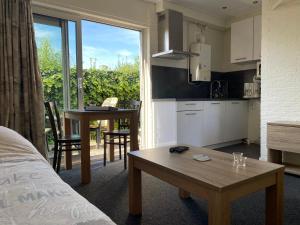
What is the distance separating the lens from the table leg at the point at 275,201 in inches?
60.4

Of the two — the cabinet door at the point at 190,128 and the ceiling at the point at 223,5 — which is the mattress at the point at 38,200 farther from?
the ceiling at the point at 223,5

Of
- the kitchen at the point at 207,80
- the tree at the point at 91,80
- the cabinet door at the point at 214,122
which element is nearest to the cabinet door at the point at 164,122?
the kitchen at the point at 207,80

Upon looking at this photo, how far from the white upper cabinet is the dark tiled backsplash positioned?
406mm

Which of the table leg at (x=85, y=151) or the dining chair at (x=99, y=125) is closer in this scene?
the table leg at (x=85, y=151)

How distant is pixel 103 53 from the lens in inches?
202

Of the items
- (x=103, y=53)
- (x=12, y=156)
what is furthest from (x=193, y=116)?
(x=12, y=156)

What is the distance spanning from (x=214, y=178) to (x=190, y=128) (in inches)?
114

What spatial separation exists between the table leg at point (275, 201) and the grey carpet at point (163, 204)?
26 cm

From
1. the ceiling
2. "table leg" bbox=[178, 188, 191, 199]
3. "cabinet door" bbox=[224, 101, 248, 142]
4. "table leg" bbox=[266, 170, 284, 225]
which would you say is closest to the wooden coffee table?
"table leg" bbox=[266, 170, 284, 225]

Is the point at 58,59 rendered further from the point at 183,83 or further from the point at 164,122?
the point at 183,83

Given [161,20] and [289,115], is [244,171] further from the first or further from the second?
[161,20]

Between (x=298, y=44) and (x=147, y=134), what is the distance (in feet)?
8.31

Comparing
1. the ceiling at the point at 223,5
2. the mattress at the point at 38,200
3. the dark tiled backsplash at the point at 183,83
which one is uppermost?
the ceiling at the point at 223,5

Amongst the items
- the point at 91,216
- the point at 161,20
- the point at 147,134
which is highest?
the point at 161,20
